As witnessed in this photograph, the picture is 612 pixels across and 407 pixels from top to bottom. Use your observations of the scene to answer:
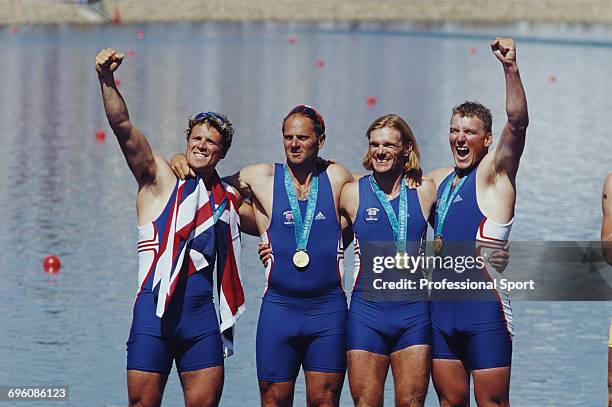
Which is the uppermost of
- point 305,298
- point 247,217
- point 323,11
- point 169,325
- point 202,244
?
point 323,11

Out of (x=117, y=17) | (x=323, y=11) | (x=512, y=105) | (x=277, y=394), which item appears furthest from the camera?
(x=323, y=11)

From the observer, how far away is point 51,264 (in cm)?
1694

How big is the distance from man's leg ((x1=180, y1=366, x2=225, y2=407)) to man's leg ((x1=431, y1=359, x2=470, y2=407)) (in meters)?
1.34

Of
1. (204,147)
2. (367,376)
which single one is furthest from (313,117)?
(367,376)

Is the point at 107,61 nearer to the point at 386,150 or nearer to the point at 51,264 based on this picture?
the point at 386,150

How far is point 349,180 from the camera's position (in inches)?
340

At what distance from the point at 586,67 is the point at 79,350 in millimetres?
39785

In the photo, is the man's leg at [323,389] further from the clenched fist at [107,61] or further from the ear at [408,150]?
the clenched fist at [107,61]

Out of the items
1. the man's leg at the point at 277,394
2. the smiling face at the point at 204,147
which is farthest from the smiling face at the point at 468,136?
the man's leg at the point at 277,394

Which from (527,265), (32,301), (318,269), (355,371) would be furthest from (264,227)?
(32,301)

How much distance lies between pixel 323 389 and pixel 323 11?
232ft

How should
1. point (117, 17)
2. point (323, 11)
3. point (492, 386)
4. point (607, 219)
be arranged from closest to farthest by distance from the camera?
1. point (607, 219)
2. point (492, 386)
3. point (117, 17)
4. point (323, 11)

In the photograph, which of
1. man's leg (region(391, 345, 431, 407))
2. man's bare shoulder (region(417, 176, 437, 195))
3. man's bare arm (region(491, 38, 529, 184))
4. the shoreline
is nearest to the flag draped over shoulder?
man's leg (region(391, 345, 431, 407))

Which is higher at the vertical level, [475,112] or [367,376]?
[475,112]
